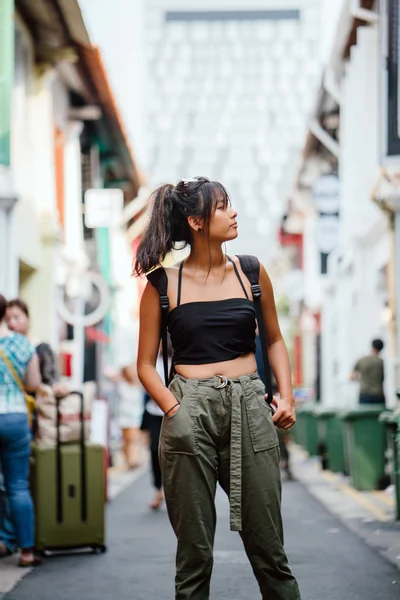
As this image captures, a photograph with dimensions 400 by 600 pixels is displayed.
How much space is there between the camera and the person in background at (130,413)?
1780cm

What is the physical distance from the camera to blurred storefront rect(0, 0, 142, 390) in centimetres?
1326

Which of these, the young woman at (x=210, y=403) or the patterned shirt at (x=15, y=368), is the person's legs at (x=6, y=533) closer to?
the patterned shirt at (x=15, y=368)

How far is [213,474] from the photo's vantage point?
424 centimetres

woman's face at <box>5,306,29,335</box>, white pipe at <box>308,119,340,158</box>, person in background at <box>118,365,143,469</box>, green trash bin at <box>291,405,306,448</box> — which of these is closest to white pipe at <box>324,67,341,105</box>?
white pipe at <box>308,119,340,158</box>

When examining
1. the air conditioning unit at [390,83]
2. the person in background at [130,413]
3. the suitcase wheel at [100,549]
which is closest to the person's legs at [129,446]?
the person in background at [130,413]

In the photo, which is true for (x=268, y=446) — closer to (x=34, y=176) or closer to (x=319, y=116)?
(x=34, y=176)

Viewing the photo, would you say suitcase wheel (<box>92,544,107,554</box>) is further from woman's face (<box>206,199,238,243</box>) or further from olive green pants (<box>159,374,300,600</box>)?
woman's face (<box>206,199,238,243</box>)

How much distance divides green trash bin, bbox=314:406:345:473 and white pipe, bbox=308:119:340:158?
9983mm

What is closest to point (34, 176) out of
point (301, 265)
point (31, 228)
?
point (31, 228)

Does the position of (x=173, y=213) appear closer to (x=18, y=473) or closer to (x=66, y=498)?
(x=18, y=473)

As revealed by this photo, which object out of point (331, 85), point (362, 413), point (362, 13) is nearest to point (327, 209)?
point (331, 85)

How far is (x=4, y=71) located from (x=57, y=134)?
7.58 m

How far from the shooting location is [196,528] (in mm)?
4195

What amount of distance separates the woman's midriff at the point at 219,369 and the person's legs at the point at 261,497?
0.17ft
